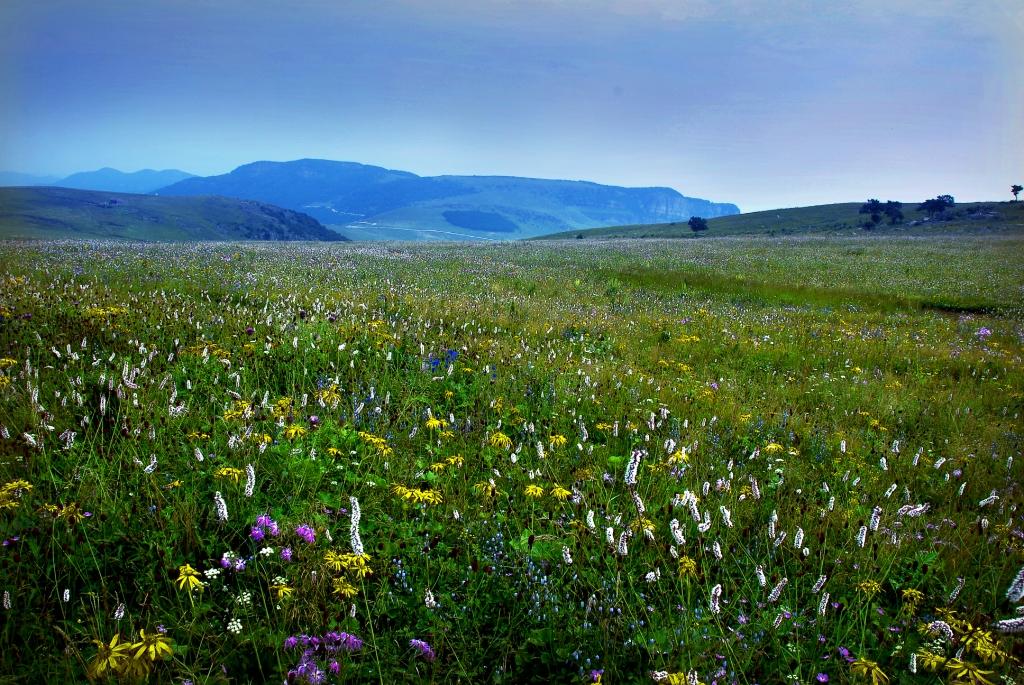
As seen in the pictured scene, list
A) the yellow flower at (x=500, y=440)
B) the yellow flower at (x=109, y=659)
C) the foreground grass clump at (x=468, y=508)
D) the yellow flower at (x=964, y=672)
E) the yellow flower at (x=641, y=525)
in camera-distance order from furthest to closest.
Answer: the yellow flower at (x=500, y=440) → the yellow flower at (x=641, y=525) → the foreground grass clump at (x=468, y=508) → the yellow flower at (x=964, y=672) → the yellow flower at (x=109, y=659)

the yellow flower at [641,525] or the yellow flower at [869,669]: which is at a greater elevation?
the yellow flower at [641,525]

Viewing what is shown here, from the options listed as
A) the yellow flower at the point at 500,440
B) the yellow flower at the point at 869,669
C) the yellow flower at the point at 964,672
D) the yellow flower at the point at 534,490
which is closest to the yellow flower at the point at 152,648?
the yellow flower at the point at 534,490

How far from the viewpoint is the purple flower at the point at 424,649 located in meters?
2.31

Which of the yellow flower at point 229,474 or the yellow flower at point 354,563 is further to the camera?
the yellow flower at point 229,474

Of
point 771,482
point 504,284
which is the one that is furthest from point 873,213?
point 771,482

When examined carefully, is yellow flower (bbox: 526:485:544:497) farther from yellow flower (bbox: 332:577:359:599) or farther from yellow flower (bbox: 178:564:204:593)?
yellow flower (bbox: 178:564:204:593)

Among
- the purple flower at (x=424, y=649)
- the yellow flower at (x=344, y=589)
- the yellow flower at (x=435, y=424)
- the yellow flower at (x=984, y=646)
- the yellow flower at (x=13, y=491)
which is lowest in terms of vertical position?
the purple flower at (x=424, y=649)

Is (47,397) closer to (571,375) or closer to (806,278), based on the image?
(571,375)

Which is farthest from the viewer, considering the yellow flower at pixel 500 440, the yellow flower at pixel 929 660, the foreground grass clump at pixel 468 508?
the yellow flower at pixel 500 440

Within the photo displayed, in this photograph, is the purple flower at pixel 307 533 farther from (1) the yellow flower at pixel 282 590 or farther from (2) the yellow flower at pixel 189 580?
(2) the yellow flower at pixel 189 580

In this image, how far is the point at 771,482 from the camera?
416 centimetres

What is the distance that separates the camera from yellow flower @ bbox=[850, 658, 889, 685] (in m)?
2.18

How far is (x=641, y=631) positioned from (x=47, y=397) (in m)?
4.67

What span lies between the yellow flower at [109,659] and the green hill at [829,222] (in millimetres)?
89424
